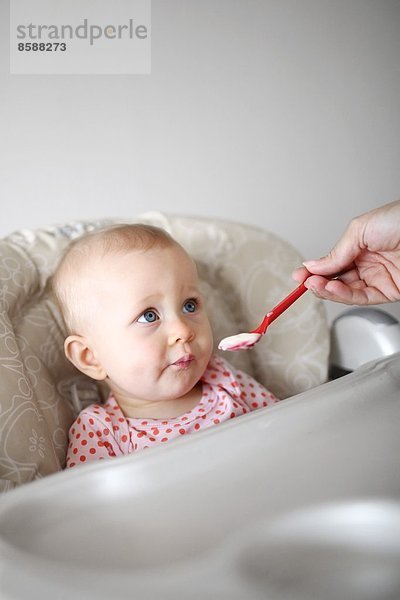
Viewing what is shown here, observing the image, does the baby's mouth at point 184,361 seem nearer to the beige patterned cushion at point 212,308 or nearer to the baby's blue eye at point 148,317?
the baby's blue eye at point 148,317

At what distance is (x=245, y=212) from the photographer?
195 cm

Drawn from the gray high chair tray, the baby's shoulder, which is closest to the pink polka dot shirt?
the baby's shoulder

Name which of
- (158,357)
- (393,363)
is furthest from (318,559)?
(158,357)

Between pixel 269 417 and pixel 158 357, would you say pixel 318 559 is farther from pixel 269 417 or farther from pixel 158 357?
pixel 158 357

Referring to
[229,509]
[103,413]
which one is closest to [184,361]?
[103,413]

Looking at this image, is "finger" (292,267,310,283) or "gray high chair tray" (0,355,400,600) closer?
"gray high chair tray" (0,355,400,600)

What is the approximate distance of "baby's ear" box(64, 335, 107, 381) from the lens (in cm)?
112

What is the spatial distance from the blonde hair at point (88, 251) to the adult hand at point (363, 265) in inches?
10.0

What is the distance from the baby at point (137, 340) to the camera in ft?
3.45

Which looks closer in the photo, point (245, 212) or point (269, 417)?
point (269, 417)

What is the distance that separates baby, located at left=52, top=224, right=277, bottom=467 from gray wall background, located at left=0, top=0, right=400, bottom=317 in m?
0.64

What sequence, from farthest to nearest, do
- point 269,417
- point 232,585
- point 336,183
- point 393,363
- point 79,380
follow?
point 336,183, point 79,380, point 393,363, point 269,417, point 232,585

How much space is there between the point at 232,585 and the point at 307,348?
81cm

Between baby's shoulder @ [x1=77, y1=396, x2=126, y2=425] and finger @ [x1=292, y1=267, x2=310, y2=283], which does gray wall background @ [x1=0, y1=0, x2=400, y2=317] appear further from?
finger @ [x1=292, y1=267, x2=310, y2=283]
